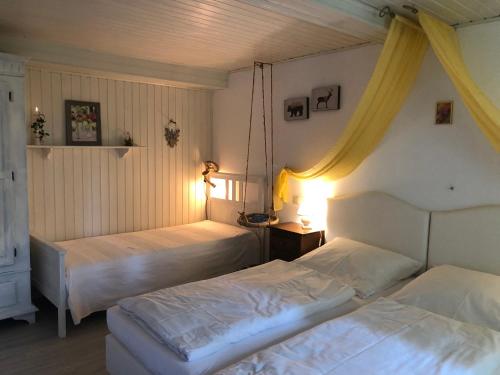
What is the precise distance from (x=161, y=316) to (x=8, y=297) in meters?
1.81

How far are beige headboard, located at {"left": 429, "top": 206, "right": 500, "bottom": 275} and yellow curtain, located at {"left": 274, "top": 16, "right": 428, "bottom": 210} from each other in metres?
0.77

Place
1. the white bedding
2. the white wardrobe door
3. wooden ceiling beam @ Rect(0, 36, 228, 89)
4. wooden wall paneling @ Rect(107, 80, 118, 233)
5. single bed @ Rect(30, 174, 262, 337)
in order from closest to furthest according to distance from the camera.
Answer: the white wardrobe door
single bed @ Rect(30, 174, 262, 337)
the white bedding
wooden ceiling beam @ Rect(0, 36, 228, 89)
wooden wall paneling @ Rect(107, 80, 118, 233)

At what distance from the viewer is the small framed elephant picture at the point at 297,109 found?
401cm

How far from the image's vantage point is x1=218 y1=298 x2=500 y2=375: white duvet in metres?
1.77

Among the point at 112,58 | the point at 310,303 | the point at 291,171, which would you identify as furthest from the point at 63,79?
the point at 310,303

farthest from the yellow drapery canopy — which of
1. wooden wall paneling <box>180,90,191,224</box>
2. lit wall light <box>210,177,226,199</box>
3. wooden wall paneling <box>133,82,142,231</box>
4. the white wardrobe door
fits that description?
the white wardrobe door

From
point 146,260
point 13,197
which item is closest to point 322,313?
point 146,260

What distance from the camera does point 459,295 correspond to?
8.06 feet

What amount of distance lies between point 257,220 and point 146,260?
3.59 feet

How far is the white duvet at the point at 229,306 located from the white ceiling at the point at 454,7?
184cm

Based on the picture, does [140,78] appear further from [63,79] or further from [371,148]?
[371,148]

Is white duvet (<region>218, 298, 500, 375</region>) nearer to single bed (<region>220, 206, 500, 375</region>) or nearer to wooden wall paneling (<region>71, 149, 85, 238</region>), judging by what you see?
single bed (<region>220, 206, 500, 375</region>)

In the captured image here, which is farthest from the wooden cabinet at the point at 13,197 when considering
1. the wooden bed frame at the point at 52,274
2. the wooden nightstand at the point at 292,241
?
the wooden nightstand at the point at 292,241

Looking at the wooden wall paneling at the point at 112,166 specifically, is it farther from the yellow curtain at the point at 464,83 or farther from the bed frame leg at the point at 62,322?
the yellow curtain at the point at 464,83
